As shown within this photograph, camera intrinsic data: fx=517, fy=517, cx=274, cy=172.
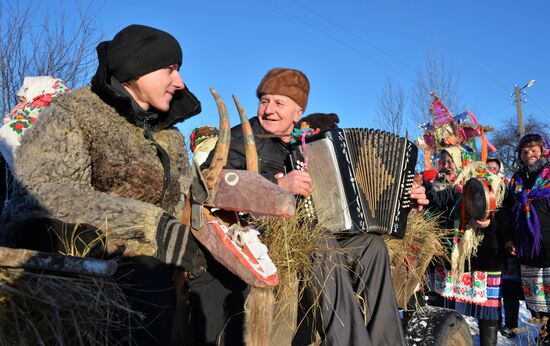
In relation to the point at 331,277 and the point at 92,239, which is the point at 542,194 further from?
the point at 92,239

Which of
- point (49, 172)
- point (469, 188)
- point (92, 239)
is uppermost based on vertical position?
point (469, 188)

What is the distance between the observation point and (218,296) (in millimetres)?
2133

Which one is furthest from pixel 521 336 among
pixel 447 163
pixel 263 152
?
pixel 263 152

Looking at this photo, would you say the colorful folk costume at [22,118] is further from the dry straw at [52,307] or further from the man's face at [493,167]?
the man's face at [493,167]

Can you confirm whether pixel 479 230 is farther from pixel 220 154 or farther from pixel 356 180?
pixel 220 154

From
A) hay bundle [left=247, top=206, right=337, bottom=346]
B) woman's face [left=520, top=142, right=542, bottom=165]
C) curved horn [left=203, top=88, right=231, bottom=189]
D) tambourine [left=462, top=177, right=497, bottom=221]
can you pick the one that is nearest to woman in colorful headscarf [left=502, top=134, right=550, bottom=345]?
woman's face [left=520, top=142, right=542, bottom=165]

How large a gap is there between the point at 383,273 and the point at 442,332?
23.8 inches

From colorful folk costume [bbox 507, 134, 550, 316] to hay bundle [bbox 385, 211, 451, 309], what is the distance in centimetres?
189

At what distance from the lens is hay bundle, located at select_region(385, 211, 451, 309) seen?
3.02m

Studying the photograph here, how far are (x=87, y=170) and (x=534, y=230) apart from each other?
4.11 meters

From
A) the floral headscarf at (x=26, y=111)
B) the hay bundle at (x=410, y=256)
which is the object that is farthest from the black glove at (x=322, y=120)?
the floral headscarf at (x=26, y=111)

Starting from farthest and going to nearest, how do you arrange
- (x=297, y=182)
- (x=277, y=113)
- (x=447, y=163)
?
(x=447, y=163) < (x=277, y=113) < (x=297, y=182)

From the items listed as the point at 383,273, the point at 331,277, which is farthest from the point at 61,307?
the point at 383,273

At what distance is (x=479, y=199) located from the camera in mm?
4422
